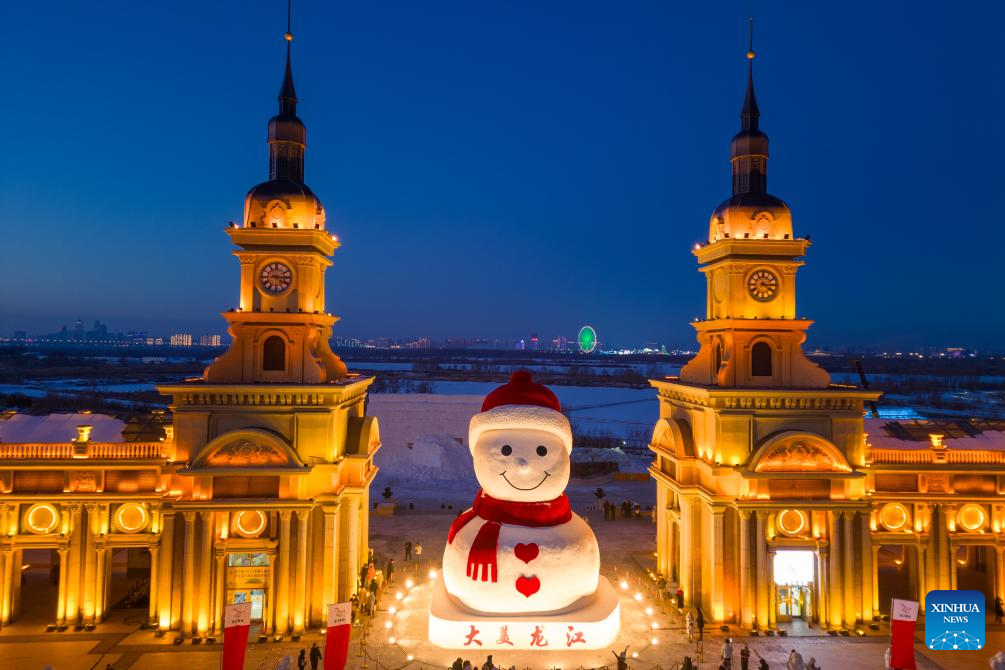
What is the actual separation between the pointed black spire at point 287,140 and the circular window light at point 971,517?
79.1ft

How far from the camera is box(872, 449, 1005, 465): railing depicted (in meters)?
20.2

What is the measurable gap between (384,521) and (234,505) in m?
13.7

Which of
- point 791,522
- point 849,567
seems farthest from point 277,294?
point 849,567

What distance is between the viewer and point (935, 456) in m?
20.2

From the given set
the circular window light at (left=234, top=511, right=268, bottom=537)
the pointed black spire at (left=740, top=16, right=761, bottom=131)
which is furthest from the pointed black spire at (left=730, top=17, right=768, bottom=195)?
the circular window light at (left=234, top=511, right=268, bottom=537)

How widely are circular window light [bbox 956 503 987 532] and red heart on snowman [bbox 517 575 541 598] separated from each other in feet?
46.6

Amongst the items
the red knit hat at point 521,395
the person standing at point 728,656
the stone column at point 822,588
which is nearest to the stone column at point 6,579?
the red knit hat at point 521,395

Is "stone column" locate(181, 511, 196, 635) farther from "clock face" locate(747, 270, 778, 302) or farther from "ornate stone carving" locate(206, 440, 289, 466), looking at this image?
"clock face" locate(747, 270, 778, 302)

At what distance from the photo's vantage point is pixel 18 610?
19359 mm

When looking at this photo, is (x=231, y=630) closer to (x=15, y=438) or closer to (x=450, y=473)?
(x=15, y=438)

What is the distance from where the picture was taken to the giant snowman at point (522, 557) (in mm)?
16484

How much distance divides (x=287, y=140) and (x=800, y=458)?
62.9ft

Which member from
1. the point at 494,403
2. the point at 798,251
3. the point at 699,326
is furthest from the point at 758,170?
the point at 494,403

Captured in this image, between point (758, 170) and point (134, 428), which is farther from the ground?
point (758, 170)
